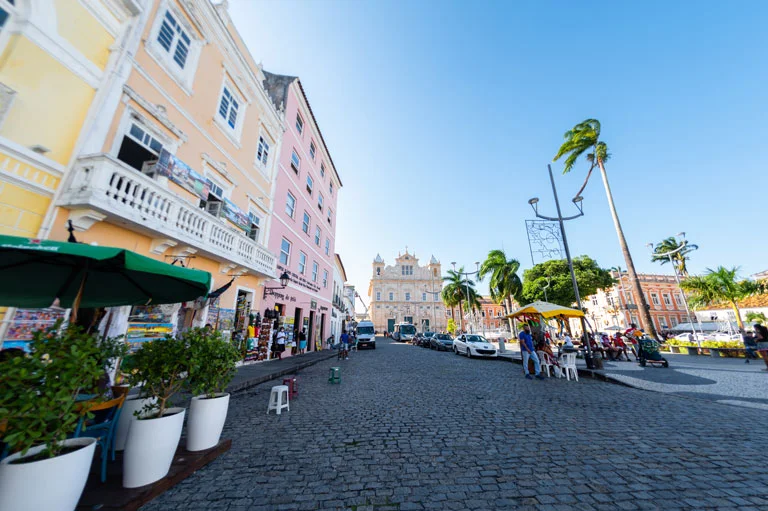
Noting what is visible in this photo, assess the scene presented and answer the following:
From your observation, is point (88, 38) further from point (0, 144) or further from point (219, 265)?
point (219, 265)

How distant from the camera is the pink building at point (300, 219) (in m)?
14.6

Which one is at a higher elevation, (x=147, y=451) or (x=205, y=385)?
(x=205, y=385)

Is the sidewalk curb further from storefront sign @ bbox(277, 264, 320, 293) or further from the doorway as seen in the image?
the doorway

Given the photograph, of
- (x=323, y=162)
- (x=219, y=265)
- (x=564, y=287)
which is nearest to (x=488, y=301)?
(x=564, y=287)

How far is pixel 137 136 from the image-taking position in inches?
289

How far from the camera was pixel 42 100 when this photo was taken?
541 cm

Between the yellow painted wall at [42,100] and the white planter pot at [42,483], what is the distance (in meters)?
6.25

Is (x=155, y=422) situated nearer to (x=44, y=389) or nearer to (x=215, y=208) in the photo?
(x=44, y=389)

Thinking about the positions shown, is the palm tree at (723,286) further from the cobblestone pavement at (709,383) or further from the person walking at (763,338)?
the cobblestone pavement at (709,383)

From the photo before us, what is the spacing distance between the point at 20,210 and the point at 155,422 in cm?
541

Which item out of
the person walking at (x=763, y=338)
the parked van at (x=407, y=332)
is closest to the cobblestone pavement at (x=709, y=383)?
the person walking at (x=763, y=338)

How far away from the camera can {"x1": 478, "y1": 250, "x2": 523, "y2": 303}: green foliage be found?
35.2m

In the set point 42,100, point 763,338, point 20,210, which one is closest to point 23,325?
point 20,210

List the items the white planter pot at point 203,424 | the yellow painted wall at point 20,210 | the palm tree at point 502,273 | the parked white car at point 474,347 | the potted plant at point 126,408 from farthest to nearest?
1. the palm tree at point 502,273
2. the parked white car at point 474,347
3. the yellow painted wall at point 20,210
4. the white planter pot at point 203,424
5. the potted plant at point 126,408
